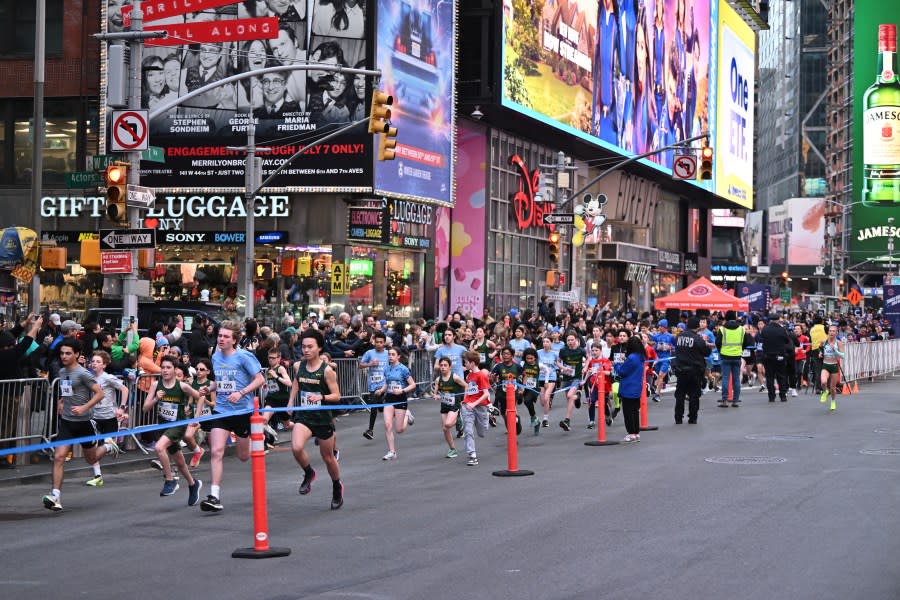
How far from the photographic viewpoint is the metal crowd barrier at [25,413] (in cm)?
1689

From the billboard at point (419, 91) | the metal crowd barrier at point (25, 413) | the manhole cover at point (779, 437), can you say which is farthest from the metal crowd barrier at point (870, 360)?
the metal crowd barrier at point (25, 413)

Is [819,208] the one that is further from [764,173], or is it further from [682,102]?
[682,102]

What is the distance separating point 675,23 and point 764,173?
114 metres

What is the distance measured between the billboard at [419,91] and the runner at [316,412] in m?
28.0

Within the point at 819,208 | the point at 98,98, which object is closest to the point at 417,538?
the point at 98,98

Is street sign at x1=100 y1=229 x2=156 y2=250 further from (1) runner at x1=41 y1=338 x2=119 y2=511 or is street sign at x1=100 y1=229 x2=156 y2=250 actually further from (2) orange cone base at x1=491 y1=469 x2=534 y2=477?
(2) orange cone base at x1=491 y1=469 x2=534 y2=477

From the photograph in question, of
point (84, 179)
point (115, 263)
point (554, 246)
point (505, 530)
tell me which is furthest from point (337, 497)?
point (554, 246)

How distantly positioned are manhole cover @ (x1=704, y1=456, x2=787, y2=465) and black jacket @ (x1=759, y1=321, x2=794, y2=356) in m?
11.8

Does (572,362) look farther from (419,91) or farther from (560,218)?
(419,91)

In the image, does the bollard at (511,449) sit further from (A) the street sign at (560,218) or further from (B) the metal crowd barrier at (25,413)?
(A) the street sign at (560,218)

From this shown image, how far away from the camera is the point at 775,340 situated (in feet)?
96.5

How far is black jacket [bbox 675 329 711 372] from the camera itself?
23.9 m

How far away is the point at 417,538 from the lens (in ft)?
38.4

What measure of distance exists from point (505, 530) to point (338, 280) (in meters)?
29.7
